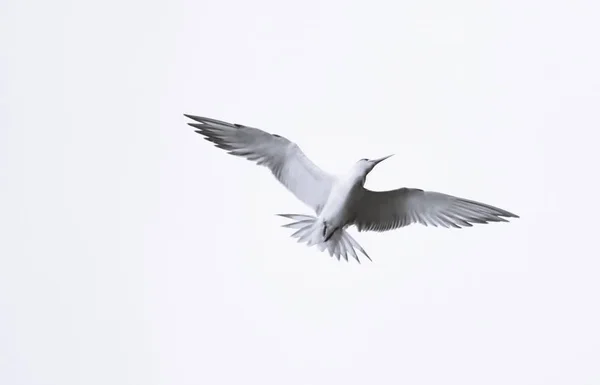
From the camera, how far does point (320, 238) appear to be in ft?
31.2

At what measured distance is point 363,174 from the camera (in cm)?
940

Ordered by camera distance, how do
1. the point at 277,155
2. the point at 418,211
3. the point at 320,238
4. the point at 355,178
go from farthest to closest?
the point at 418,211 < the point at 277,155 < the point at 320,238 < the point at 355,178

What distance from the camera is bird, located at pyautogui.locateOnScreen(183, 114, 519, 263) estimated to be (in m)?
9.47

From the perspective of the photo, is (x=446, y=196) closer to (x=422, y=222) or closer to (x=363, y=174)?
(x=422, y=222)

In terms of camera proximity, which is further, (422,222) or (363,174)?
(422,222)

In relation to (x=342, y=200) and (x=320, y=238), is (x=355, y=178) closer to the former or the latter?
(x=342, y=200)

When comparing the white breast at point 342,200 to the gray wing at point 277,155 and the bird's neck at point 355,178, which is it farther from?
the gray wing at point 277,155

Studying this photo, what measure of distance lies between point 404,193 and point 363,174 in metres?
0.65

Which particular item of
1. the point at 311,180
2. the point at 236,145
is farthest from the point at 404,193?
the point at 236,145

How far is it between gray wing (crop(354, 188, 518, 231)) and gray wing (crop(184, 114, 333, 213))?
485mm

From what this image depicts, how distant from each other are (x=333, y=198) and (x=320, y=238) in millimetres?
414

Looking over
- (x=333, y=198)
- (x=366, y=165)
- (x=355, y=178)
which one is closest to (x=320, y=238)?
(x=333, y=198)

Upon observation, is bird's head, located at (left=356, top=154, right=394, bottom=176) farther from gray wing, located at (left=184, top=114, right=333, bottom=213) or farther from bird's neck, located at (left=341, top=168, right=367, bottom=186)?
gray wing, located at (left=184, top=114, right=333, bottom=213)

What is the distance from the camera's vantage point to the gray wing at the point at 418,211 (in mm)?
9852
